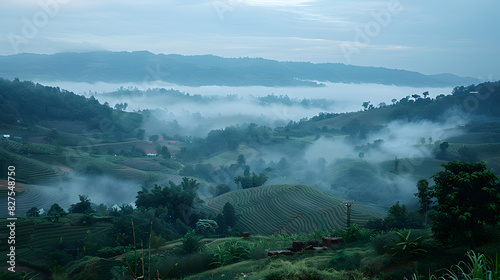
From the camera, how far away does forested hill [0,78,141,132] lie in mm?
93250

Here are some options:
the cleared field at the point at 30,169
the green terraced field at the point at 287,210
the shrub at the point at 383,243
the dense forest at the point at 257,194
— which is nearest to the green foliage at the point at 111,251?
the dense forest at the point at 257,194

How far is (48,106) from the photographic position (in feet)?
331

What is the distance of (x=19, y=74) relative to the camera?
198250 mm

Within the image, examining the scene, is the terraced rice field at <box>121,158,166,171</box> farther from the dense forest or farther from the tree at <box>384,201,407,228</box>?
the tree at <box>384,201,407,228</box>

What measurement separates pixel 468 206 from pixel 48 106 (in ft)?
356

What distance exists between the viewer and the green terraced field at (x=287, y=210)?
33719mm

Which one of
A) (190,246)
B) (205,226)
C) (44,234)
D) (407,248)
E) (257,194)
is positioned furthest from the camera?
(257,194)

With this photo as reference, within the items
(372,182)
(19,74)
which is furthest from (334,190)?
(19,74)

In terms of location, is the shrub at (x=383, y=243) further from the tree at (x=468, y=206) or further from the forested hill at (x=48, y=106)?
the forested hill at (x=48, y=106)

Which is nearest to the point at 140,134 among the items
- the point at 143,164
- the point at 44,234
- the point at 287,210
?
the point at 143,164

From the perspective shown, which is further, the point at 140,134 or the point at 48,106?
the point at 140,134

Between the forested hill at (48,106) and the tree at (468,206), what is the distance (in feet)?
307

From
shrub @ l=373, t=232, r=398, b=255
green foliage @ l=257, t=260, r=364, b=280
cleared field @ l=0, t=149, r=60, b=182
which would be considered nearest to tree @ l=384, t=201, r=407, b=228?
shrub @ l=373, t=232, r=398, b=255

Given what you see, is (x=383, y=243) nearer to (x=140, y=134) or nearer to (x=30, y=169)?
(x=30, y=169)
